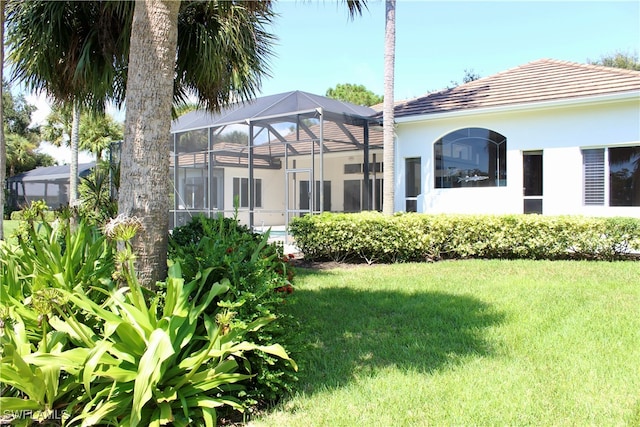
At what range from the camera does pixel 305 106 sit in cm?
1499

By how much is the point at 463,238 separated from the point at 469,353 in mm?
6516

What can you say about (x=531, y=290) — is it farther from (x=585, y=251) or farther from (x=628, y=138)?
(x=628, y=138)

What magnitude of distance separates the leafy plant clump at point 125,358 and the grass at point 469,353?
1.84 ft

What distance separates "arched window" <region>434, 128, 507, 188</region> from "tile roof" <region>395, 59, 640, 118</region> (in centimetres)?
86

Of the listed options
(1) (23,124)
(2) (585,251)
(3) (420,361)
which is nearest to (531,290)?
(3) (420,361)

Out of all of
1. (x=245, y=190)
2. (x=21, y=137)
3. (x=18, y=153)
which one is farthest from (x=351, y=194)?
(x=21, y=137)

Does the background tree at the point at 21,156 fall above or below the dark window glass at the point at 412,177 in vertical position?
above

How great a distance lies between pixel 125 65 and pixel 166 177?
4671 mm

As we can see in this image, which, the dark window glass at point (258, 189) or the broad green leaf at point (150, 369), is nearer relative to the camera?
the broad green leaf at point (150, 369)

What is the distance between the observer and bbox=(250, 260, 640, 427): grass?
10.9ft

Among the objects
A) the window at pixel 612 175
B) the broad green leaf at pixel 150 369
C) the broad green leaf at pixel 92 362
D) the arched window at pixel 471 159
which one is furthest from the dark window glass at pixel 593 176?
the broad green leaf at pixel 92 362

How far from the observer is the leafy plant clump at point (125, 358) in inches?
117

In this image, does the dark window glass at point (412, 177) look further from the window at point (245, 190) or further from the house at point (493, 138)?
the window at point (245, 190)

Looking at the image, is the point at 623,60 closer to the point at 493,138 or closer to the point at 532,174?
the point at 493,138
